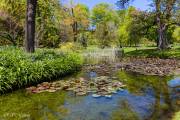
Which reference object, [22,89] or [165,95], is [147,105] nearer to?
[165,95]

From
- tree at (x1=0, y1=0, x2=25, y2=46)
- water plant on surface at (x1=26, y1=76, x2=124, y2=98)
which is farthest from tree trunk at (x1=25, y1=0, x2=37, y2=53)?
tree at (x1=0, y1=0, x2=25, y2=46)

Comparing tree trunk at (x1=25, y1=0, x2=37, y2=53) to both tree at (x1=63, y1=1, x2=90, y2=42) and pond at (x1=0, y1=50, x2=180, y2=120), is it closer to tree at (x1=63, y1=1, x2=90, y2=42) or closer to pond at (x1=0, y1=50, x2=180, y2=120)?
pond at (x1=0, y1=50, x2=180, y2=120)

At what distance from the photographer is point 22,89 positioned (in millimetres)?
13727

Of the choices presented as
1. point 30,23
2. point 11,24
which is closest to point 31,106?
point 30,23

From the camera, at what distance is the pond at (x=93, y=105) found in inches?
379

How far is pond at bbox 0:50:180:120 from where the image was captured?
962 centimetres

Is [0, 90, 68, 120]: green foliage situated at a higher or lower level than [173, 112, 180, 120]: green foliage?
lower

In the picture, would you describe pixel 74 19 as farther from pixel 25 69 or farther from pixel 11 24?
pixel 25 69

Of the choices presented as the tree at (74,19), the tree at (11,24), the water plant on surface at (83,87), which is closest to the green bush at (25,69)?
the water plant on surface at (83,87)

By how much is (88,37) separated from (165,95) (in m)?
56.6

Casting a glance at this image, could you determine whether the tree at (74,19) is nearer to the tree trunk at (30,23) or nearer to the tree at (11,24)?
the tree at (11,24)

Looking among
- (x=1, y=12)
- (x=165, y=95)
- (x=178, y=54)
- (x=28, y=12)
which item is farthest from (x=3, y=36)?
(x=165, y=95)

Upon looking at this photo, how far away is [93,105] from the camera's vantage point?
36.8ft

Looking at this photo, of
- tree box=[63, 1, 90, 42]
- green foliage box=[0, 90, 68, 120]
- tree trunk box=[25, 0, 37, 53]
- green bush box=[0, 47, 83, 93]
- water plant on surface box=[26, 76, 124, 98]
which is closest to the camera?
green foliage box=[0, 90, 68, 120]
